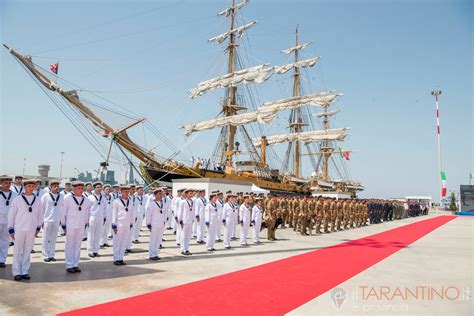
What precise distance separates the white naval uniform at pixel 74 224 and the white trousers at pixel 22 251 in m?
0.76

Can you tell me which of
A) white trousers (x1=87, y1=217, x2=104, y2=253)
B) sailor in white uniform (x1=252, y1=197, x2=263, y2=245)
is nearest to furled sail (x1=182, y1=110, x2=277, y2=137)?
sailor in white uniform (x1=252, y1=197, x2=263, y2=245)

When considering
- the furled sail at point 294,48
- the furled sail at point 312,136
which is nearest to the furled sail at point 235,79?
the furled sail at point 312,136

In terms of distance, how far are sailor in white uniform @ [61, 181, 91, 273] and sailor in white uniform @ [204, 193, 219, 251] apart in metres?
3.86

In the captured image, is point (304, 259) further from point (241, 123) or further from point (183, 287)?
point (241, 123)

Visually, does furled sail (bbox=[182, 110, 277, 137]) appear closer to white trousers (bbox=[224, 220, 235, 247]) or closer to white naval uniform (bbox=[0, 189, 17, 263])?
white trousers (bbox=[224, 220, 235, 247])

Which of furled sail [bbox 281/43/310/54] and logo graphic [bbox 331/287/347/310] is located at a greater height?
furled sail [bbox 281/43/310/54]

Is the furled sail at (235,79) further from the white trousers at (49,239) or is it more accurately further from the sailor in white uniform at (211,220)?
the white trousers at (49,239)

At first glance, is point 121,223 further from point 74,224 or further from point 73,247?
point 73,247

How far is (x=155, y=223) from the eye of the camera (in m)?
8.07

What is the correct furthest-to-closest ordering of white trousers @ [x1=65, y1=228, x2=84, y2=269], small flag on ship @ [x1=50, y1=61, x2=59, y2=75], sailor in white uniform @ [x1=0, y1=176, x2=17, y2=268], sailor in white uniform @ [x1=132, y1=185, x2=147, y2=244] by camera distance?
1. small flag on ship @ [x1=50, y1=61, x2=59, y2=75]
2. sailor in white uniform @ [x1=132, y1=185, x2=147, y2=244]
3. sailor in white uniform @ [x1=0, y1=176, x2=17, y2=268]
4. white trousers @ [x1=65, y1=228, x2=84, y2=269]

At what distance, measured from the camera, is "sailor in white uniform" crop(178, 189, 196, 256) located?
8.95m

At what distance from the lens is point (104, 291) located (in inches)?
204

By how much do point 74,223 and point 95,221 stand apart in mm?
2013

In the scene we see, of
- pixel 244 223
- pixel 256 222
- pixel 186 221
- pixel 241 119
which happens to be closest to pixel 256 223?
pixel 256 222
